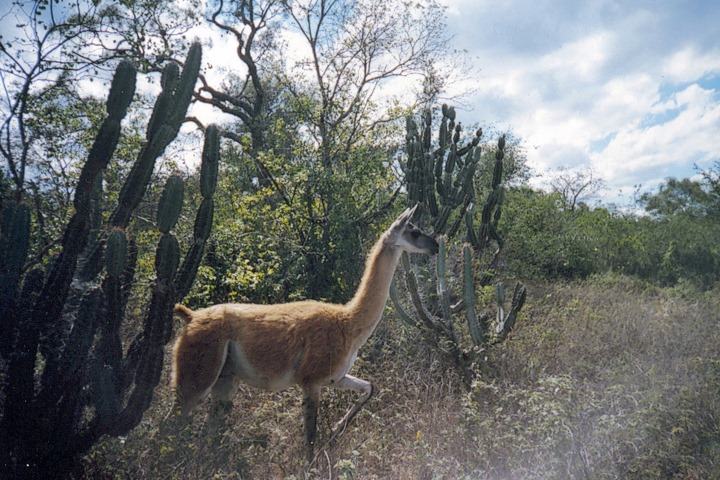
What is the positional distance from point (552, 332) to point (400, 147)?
254 inches

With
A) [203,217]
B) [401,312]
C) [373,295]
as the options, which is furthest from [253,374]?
[401,312]

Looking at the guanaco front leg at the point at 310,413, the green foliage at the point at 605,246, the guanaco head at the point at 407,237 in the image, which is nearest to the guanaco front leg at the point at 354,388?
the guanaco front leg at the point at 310,413

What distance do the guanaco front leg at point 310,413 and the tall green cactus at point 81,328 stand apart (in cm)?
135

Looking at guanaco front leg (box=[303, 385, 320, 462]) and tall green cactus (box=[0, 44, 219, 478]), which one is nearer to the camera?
tall green cactus (box=[0, 44, 219, 478])

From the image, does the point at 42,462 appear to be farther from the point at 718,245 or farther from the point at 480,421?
the point at 718,245

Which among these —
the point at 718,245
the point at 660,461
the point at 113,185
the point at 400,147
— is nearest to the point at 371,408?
the point at 660,461

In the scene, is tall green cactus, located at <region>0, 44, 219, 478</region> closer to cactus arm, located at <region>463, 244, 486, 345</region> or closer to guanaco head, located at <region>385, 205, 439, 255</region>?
guanaco head, located at <region>385, 205, 439, 255</region>

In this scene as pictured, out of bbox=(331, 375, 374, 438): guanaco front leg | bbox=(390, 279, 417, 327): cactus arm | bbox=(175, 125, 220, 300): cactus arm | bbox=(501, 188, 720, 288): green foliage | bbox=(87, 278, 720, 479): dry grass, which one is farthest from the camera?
bbox=(501, 188, 720, 288): green foliage

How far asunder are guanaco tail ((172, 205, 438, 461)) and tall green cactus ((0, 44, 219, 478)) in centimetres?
56

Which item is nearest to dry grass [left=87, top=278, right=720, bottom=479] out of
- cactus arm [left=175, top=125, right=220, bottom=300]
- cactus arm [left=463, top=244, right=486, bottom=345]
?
cactus arm [left=463, top=244, right=486, bottom=345]

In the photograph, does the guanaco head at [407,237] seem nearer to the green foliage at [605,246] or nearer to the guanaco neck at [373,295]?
the guanaco neck at [373,295]

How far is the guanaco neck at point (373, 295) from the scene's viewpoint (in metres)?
5.09

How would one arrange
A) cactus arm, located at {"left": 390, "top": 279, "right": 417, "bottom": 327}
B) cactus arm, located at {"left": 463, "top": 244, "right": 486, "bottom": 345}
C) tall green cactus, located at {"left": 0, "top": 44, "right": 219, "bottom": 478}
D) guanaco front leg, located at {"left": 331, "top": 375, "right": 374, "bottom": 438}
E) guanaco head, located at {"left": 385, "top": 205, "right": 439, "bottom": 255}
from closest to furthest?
tall green cactus, located at {"left": 0, "top": 44, "right": 219, "bottom": 478} → guanaco front leg, located at {"left": 331, "top": 375, "right": 374, "bottom": 438} → guanaco head, located at {"left": 385, "top": 205, "right": 439, "bottom": 255} → cactus arm, located at {"left": 463, "top": 244, "right": 486, "bottom": 345} → cactus arm, located at {"left": 390, "top": 279, "right": 417, "bottom": 327}

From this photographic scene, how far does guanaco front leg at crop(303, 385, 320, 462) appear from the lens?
475 cm
